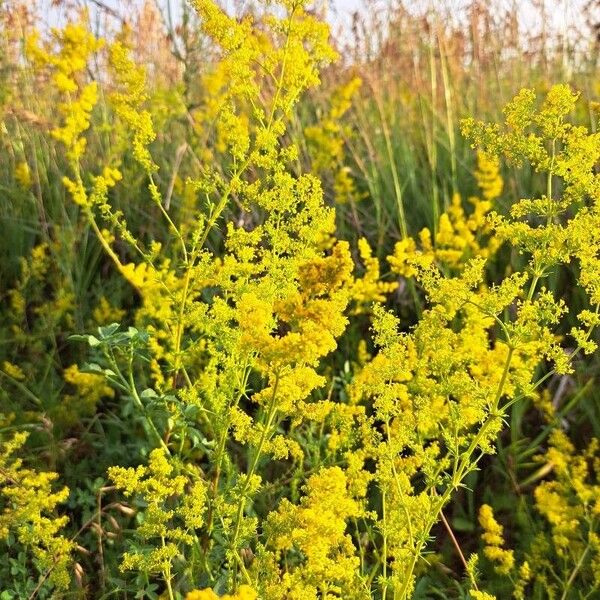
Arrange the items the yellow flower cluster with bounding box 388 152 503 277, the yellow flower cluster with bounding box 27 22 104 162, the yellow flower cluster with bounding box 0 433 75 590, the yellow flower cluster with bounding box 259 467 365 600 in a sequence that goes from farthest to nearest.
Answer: the yellow flower cluster with bounding box 388 152 503 277
the yellow flower cluster with bounding box 27 22 104 162
the yellow flower cluster with bounding box 0 433 75 590
the yellow flower cluster with bounding box 259 467 365 600

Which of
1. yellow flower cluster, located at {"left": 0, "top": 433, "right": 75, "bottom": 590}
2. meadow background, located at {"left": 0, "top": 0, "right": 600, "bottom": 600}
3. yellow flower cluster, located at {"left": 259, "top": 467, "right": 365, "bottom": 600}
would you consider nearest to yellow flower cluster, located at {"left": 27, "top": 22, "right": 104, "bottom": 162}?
meadow background, located at {"left": 0, "top": 0, "right": 600, "bottom": 600}

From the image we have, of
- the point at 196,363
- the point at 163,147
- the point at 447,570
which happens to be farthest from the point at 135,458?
the point at 163,147

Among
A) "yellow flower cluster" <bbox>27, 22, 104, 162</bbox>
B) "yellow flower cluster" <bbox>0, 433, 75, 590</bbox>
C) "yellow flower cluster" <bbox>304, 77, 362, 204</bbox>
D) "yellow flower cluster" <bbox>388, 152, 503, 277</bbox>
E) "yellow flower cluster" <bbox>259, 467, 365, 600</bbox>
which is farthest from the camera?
"yellow flower cluster" <bbox>304, 77, 362, 204</bbox>

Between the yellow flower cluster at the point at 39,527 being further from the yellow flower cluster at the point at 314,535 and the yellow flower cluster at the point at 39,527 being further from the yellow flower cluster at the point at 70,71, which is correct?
the yellow flower cluster at the point at 70,71

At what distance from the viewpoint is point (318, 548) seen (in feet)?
4.69

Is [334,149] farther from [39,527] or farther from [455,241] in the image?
[39,527]

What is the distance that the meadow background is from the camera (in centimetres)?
181

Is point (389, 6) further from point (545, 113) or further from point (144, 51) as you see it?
point (545, 113)

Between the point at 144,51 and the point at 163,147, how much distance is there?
1.39 m

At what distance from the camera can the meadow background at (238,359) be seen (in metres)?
1.81

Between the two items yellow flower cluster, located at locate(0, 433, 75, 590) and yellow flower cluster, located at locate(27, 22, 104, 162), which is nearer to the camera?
yellow flower cluster, located at locate(0, 433, 75, 590)

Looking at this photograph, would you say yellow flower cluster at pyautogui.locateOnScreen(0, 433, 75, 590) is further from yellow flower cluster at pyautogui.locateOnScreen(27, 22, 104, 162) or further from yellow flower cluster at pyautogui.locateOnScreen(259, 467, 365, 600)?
yellow flower cluster at pyautogui.locateOnScreen(27, 22, 104, 162)

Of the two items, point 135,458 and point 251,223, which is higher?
point 251,223

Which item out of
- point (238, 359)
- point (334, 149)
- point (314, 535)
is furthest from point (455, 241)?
point (314, 535)
